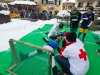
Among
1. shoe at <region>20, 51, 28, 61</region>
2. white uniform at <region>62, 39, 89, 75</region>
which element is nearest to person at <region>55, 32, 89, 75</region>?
white uniform at <region>62, 39, 89, 75</region>

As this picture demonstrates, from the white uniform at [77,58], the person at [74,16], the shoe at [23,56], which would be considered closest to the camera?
the white uniform at [77,58]

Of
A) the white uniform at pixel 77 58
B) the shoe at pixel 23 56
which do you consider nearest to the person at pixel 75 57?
the white uniform at pixel 77 58

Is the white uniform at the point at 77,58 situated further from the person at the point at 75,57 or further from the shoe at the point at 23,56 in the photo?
the shoe at the point at 23,56

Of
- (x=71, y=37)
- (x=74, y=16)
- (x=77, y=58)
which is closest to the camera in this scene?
(x=77, y=58)

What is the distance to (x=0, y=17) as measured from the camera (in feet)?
24.9

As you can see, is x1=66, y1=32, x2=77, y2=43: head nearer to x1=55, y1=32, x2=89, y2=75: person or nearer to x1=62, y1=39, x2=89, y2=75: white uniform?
x1=55, y1=32, x2=89, y2=75: person

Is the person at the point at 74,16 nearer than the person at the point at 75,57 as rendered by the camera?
No

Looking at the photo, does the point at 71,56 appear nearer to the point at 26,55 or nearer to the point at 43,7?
the point at 26,55

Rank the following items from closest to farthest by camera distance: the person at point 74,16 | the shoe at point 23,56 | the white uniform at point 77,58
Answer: the white uniform at point 77,58, the shoe at point 23,56, the person at point 74,16

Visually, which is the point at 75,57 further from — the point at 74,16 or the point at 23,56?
the point at 74,16

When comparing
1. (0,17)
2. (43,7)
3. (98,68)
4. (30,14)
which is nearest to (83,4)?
(43,7)

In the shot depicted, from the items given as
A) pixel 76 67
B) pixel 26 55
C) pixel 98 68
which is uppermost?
pixel 76 67

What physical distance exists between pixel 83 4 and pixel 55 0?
6.73 meters

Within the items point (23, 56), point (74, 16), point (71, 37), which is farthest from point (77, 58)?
point (74, 16)
